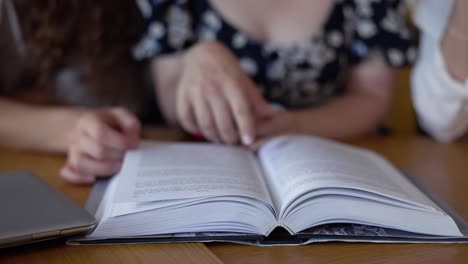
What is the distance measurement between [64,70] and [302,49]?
477 millimetres

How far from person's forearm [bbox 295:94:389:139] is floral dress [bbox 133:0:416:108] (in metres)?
0.07

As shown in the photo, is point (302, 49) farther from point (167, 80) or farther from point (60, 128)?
point (60, 128)

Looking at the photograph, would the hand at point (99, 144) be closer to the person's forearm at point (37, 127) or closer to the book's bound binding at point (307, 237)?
the person's forearm at point (37, 127)

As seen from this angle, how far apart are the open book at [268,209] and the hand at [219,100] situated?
0.47ft

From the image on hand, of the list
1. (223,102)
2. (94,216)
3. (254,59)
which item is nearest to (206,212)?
(94,216)

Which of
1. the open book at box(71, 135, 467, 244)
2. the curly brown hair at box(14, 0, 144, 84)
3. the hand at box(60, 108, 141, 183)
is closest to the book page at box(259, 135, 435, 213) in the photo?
the open book at box(71, 135, 467, 244)

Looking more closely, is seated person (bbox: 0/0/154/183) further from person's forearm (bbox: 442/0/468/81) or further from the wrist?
person's forearm (bbox: 442/0/468/81)

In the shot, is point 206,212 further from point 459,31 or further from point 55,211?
point 459,31

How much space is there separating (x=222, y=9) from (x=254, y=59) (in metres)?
0.12

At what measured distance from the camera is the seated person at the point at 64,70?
2.55 feet

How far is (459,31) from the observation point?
0.87 m

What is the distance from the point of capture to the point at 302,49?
3.20 ft

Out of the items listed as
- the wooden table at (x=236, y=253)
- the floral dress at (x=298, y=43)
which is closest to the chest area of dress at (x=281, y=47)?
the floral dress at (x=298, y=43)

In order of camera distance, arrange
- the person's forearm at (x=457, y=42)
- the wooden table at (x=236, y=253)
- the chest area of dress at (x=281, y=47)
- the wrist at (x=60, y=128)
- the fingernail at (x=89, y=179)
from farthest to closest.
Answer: the chest area of dress at (x=281, y=47)
the person's forearm at (x=457, y=42)
the wrist at (x=60, y=128)
the fingernail at (x=89, y=179)
the wooden table at (x=236, y=253)
